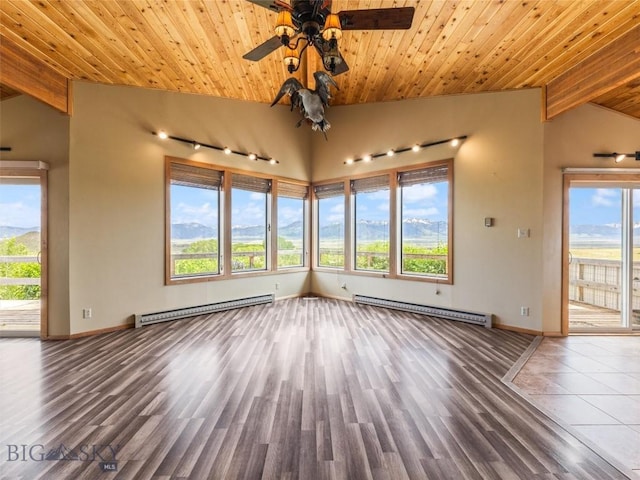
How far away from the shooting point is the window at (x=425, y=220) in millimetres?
5121

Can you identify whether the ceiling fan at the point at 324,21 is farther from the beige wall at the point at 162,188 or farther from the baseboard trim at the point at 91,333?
the baseboard trim at the point at 91,333

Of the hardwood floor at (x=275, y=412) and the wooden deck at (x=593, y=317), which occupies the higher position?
the wooden deck at (x=593, y=317)

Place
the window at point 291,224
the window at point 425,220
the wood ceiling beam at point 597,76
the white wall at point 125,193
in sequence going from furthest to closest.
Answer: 1. the window at point 291,224
2. the window at point 425,220
3. the white wall at point 125,193
4. the wood ceiling beam at point 597,76

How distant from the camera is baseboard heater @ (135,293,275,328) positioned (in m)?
4.54

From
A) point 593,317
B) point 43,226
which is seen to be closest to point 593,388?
point 593,317

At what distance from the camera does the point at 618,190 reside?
4.39 metres

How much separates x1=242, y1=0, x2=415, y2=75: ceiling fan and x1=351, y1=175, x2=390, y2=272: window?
3.41 meters

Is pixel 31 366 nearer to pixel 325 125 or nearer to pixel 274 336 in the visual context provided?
pixel 274 336

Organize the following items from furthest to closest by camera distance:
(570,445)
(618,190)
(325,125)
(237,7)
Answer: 1. (618,190)
2. (325,125)
3. (237,7)
4. (570,445)

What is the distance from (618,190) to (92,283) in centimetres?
786

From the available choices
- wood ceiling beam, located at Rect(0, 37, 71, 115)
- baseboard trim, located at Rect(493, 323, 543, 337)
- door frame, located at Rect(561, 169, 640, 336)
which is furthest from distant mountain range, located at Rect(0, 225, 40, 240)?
door frame, located at Rect(561, 169, 640, 336)

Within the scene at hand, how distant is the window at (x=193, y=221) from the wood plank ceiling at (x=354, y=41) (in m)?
1.44

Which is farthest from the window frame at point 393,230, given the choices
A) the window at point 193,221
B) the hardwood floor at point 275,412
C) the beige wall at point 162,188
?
the window at point 193,221

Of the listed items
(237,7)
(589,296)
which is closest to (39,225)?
(237,7)
